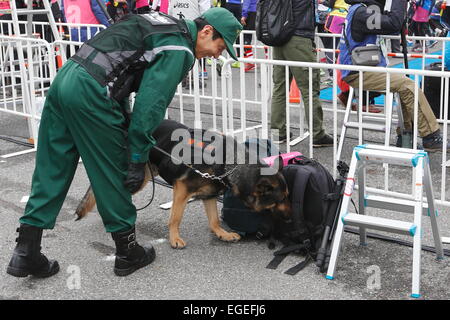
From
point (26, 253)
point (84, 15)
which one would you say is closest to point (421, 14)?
point (84, 15)

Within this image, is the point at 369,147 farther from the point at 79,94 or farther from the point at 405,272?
the point at 79,94

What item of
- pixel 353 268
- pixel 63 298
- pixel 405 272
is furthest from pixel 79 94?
pixel 405 272

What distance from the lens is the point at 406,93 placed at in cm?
545

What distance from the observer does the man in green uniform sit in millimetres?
3459

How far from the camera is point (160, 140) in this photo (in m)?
4.14

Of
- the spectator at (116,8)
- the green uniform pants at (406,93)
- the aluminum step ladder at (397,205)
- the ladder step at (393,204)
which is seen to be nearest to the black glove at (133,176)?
the aluminum step ladder at (397,205)

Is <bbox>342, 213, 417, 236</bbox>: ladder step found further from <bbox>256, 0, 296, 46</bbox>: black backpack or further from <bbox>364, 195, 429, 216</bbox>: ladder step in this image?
<bbox>256, 0, 296, 46</bbox>: black backpack

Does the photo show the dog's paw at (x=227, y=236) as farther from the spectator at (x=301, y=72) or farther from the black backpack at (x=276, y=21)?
the black backpack at (x=276, y=21)

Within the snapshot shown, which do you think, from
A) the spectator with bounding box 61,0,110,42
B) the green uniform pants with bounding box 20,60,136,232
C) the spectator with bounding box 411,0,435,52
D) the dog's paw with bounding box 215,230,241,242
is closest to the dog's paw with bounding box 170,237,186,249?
the dog's paw with bounding box 215,230,241,242

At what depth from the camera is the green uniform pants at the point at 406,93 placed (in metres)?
5.43

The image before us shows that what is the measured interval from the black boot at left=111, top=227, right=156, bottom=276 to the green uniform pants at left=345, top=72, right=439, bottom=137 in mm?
2690

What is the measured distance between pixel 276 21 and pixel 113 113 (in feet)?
10.3

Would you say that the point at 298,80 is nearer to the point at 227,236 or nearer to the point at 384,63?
the point at 384,63

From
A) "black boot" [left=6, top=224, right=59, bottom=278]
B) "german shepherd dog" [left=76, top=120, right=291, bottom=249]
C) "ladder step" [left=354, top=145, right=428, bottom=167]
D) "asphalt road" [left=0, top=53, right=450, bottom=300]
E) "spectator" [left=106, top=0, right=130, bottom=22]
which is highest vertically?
"spectator" [left=106, top=0, right=130, bottom=22]
